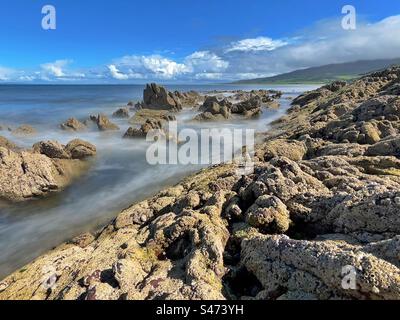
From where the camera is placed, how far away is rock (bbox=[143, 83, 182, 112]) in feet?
254

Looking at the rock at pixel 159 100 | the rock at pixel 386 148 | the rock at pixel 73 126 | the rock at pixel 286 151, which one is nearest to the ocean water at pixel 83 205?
the rock at pixel 286 151

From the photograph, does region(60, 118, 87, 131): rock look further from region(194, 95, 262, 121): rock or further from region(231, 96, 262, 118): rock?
region(231, 96, 262, 118): rock

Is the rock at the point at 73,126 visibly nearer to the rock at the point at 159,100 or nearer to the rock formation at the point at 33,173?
the rock formation at the point at 33,173

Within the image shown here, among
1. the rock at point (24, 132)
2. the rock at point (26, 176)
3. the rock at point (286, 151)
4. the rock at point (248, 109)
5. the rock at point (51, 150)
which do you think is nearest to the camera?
the rock at point (286, 151)

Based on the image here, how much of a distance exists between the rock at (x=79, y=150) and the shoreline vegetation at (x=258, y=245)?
1672cm

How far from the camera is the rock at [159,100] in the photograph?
77.4 meters

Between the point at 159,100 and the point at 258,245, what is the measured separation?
241ft

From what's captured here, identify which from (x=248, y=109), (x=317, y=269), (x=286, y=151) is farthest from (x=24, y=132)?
(x=317, y=269)

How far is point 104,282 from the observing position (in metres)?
8.64

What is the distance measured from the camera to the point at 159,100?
7931cm

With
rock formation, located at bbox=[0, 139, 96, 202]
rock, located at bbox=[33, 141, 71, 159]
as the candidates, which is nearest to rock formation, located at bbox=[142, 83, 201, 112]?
rock, located at bbox=[33, 141, 71, 159]

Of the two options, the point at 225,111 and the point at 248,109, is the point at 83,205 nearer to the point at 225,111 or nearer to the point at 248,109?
the point at 225,111

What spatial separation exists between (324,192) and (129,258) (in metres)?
6.44
